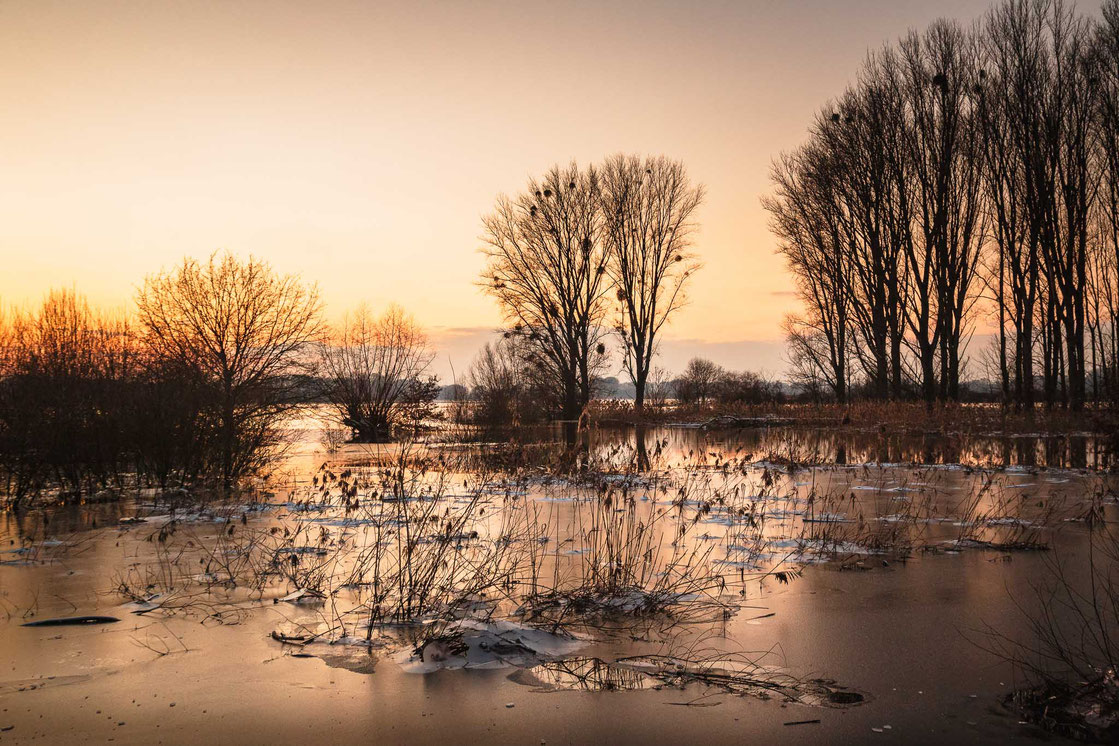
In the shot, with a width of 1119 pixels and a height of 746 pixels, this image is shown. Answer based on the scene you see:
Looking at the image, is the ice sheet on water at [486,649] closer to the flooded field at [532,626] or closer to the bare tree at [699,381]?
the flooded field at [532,626]

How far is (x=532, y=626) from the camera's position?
19.0ft

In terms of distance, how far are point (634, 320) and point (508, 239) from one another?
7710mm

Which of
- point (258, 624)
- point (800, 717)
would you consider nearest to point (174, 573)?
point (258, 624)

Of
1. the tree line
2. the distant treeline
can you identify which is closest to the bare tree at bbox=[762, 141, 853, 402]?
the distant treeline

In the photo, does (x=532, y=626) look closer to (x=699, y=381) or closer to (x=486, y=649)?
(x=486, y=649)

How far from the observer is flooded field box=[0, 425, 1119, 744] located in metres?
4.21

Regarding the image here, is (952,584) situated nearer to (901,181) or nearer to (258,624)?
(258,624)

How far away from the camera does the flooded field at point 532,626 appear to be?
4211 millimetres

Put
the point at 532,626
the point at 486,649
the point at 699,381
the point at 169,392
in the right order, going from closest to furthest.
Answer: the point at 486,649, the point at 532,626, the point at 169,392, the point at 699,381

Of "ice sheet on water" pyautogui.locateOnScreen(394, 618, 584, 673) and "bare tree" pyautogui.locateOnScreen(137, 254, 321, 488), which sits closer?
"ice sheet on water" pyautogui.locateOnScreen(394, 618, 584, 673)

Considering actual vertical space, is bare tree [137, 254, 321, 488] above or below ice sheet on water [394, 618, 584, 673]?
above

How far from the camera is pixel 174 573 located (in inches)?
299

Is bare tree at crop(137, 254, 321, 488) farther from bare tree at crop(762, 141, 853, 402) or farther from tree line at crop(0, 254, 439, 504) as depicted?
bare tree at crop(762, 141, 853, 402)

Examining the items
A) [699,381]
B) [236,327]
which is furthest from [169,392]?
[699,381]
